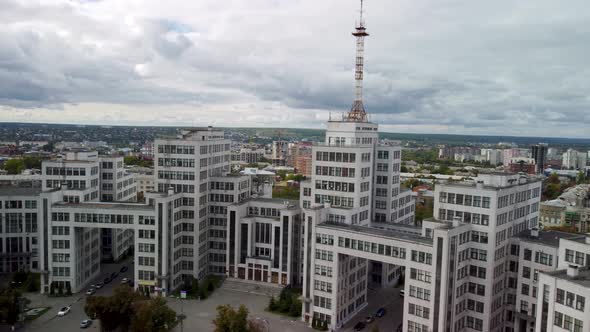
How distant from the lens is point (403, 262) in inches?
2810

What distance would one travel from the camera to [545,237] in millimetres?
77688

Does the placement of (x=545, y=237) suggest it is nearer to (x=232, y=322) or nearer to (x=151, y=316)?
(x=232, y=322)

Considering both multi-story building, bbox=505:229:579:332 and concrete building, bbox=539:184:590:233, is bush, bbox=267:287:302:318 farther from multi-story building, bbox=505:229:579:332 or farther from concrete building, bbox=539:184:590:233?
concrete building, bbox=539:184:590:233

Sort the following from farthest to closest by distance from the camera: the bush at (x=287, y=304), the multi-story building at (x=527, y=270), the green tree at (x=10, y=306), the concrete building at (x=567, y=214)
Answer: the concrete building at (x=567, y=214), the bush at (x=287, y=304), the multi-story building at (x=527, y=270), the green tree at (x=10, y=306)

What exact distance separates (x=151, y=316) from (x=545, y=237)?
2481 inches

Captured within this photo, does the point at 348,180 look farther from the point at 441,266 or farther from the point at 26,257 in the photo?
the point at 26,257

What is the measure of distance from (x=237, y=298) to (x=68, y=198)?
4035 centimetres

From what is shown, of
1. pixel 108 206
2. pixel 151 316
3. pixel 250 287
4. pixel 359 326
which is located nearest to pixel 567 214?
pixel 359 326

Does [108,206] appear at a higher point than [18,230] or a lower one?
higher

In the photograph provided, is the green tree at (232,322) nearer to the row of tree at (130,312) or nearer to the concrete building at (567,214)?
the row of tree at (130,312)

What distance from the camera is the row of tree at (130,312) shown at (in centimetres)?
6862

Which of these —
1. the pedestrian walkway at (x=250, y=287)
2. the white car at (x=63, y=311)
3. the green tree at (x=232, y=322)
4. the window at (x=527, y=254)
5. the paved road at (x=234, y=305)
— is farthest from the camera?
the pedestrian walkway at (x=250, y=287)

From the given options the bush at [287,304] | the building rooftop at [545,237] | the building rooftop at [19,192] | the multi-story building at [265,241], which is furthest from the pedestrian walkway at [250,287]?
the building rooftop at [545,237]

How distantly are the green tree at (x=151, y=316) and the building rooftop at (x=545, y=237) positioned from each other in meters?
56.7
